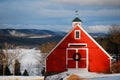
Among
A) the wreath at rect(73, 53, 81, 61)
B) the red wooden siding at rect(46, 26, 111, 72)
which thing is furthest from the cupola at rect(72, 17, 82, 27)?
the wreath at rect(73, 53, 81, 61)

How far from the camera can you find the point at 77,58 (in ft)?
155

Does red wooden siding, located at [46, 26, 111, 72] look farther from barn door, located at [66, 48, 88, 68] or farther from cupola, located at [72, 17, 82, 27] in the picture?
cupola, located at [72, 17, 82, 27]

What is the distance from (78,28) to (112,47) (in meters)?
36.0

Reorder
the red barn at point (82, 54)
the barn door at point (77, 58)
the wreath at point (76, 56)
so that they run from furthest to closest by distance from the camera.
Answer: the red barn at point (82, 54) → the barn door at point (77, 58) → the wreath at point (76, 56)

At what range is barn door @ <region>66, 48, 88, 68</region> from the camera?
156ft

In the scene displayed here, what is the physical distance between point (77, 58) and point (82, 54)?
2.84 ft

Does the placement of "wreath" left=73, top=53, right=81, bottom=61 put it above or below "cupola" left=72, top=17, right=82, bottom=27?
below

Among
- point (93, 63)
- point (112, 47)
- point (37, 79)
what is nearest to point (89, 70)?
point (93, 63)

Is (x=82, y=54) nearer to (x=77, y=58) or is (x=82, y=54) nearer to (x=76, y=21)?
(x=77, y=58)

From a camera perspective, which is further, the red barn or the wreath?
the red barn

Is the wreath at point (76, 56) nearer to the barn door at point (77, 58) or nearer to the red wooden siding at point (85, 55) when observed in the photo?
the barn door at point (77, 58)

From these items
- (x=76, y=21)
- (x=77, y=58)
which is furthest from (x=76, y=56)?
(x=76, y=21)

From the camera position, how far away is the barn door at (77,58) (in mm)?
47419

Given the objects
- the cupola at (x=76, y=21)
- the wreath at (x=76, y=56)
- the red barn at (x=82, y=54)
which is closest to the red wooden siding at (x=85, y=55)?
the red barn at (x=82, y=54)
